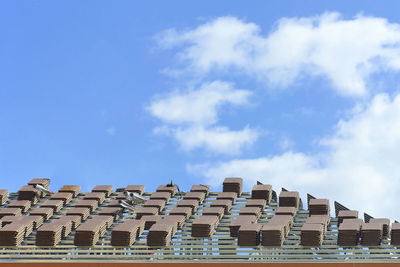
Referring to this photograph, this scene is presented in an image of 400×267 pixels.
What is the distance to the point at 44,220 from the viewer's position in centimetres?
3219

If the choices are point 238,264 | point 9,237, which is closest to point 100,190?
point 9,237

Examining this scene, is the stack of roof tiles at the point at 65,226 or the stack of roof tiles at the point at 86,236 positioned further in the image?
the stack of roof tiles at the point at 65,226

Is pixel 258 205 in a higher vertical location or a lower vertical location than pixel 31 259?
higher

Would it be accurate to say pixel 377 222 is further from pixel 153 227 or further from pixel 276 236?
pixel 153 227

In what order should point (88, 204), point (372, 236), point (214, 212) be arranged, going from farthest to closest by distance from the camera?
point (88, 204) → point (214, 212) → point (372, 236)

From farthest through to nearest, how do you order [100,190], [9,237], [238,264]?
[100,190] < [9,237] < [238,264]

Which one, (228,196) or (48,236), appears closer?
(48,236)

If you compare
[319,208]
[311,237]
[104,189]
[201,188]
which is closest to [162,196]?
[201,188]

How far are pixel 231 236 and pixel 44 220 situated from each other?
7.10 m

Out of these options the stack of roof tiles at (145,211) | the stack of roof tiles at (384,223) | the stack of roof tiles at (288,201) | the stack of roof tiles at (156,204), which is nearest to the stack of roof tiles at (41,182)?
the stack of roof tiles at (156,204)

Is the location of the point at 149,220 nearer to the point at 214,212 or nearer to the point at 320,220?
the point at 214,212

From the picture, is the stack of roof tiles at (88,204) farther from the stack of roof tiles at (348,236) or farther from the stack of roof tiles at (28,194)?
the stack of roof tiles at (348,236)

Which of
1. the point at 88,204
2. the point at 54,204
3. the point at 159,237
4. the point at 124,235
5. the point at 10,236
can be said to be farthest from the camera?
the point at 54,204

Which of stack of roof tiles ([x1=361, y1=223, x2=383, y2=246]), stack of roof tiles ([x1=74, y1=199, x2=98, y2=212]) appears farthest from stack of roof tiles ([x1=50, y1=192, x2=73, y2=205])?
stack of roof tiles ([x1=361, y1=223, x2=383, y2=246])
